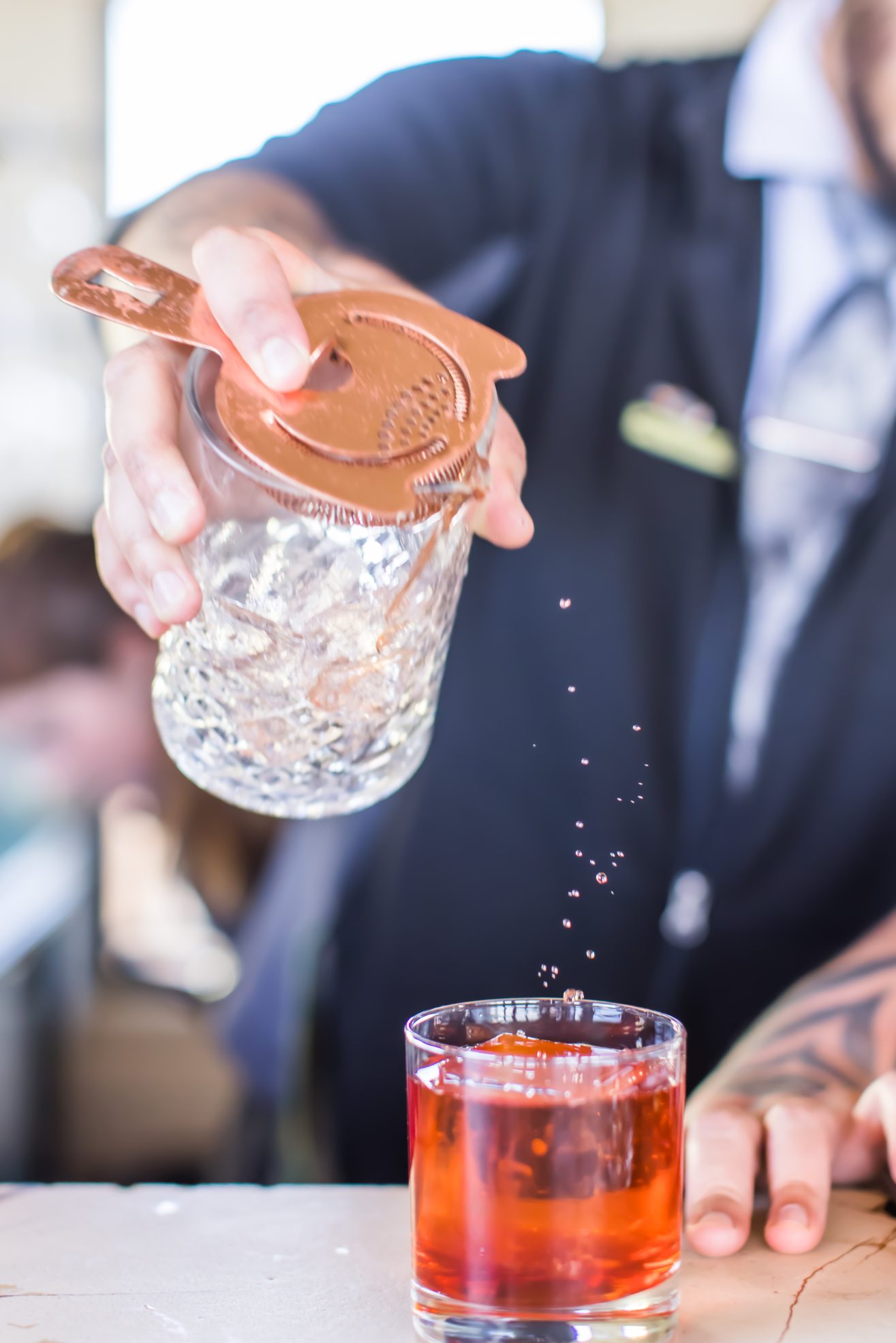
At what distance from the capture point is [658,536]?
1.37m

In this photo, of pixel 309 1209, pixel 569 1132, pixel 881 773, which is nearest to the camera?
pixel 569 1132

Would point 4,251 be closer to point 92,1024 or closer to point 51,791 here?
point 51,791

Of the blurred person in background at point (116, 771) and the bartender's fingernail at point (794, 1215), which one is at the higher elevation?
the bartender's fingernail at point (794, 1215)

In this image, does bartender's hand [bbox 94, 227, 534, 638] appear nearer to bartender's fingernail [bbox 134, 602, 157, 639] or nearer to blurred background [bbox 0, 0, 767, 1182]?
bartender's fingernail [bbox 134, 602, 157, 639]

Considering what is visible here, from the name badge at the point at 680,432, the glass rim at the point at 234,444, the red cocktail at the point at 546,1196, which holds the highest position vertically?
the glass rim at the point at 234,444

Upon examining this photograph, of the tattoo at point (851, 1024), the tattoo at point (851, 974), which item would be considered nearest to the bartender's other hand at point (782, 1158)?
the tattoo at point (851, 1024)

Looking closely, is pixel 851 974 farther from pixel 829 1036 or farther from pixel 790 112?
pixel 790 112

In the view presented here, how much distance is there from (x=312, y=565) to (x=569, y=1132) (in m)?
0.31

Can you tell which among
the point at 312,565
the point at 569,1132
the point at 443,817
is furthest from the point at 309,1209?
the point at 443,817

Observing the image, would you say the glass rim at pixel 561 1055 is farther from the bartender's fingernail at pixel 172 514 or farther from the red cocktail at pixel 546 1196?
the bartender's fingernail at pixel 172 514

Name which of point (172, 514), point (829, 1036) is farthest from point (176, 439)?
point (829, 1036)

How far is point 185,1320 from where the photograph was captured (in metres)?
0.60

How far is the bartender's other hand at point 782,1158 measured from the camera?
0.70 meters

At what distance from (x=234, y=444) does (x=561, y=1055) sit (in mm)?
325
